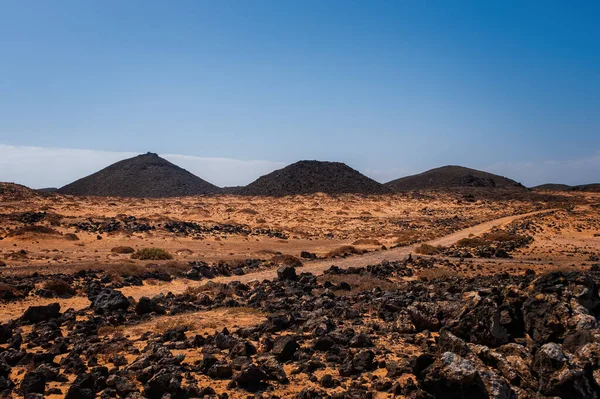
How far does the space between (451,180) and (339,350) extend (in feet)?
520

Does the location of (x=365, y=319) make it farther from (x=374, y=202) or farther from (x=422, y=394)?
(x=374, y=202)

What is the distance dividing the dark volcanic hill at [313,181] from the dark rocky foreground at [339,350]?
8645cm

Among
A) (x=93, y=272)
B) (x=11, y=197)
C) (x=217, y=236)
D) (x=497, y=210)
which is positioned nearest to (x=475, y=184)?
(x=497, y=210)

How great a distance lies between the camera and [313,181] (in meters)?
109

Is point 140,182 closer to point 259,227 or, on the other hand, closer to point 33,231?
point 259,227

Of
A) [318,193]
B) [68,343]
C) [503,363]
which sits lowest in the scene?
[68,343]

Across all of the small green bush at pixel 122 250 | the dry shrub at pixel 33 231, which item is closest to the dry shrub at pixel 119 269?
the small green bush at pixel 122 250

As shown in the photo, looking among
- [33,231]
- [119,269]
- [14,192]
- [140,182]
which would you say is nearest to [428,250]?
[119,269]

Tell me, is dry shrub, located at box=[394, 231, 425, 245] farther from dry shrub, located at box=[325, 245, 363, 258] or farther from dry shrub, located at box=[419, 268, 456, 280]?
dry shrub, located at box=[419, 268, 456, 280]

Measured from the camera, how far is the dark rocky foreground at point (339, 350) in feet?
27.4

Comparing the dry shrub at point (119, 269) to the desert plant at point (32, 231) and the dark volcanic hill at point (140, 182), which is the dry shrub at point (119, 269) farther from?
the dark volcanic hill at point (140, 182)

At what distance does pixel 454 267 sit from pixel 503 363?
18.8 metres

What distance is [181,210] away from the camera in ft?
224

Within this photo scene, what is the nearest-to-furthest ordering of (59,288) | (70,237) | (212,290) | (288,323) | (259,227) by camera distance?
(288,323) < (59,288) < (212,290) < (70,237) < (259,227)
